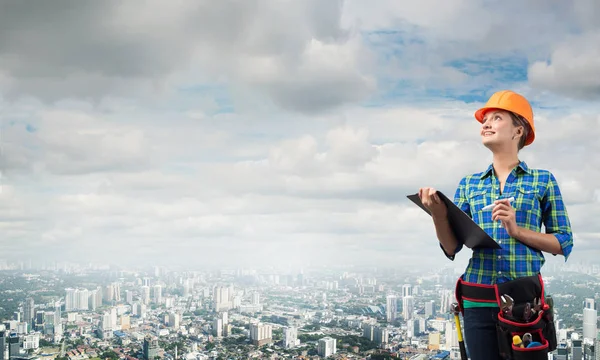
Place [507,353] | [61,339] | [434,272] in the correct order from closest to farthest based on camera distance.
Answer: [507,353] < [434,272] < [61,339]

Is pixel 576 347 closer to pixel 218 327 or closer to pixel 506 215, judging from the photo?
pixel 506 215

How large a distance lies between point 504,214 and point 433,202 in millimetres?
159

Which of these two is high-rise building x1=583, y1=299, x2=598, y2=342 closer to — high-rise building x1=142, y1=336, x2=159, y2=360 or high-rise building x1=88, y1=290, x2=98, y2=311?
high-rise building x1=142, y1=336, x2=159, y2=360

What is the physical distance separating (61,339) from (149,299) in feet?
8.16

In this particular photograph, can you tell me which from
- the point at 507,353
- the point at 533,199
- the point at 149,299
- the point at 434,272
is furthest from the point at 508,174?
the point at 149,299

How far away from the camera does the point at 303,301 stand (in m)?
10.6

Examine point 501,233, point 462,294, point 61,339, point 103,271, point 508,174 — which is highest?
point 508,174

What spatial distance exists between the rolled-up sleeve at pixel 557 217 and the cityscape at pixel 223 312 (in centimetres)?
363

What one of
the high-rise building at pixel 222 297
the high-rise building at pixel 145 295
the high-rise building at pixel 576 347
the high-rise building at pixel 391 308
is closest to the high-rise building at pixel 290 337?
the high-rise building at pixel 391 308

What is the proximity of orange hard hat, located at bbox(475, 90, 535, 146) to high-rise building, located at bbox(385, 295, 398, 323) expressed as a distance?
21.9 ft

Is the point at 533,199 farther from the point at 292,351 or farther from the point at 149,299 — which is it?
the point at 149,299

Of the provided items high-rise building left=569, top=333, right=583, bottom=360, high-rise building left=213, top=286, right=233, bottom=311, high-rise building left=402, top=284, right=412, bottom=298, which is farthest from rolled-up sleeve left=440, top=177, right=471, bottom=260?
high-rise building left=213, top=286, right=233, bottom=311

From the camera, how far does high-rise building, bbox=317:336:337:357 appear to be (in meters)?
7.41

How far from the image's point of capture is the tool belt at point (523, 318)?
133 cm
